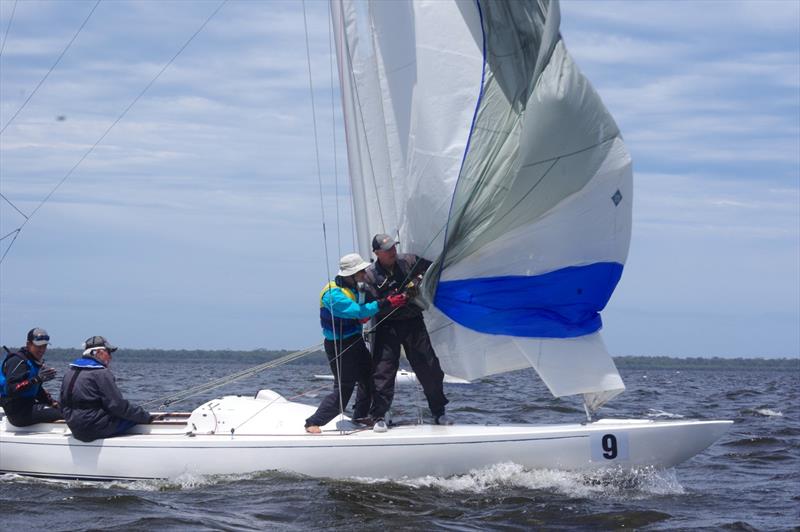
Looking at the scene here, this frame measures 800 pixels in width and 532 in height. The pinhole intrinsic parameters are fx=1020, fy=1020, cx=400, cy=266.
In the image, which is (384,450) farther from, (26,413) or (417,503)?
(26,413)

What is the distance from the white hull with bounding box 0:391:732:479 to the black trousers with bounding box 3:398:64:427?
17.2 inches

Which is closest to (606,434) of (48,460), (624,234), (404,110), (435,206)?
(624,234)

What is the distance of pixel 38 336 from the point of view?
9.34m

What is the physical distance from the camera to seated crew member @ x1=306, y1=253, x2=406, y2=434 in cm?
873

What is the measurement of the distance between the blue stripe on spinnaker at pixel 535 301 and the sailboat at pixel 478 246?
0.04 feet

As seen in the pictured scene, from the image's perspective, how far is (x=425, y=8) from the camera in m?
9.06

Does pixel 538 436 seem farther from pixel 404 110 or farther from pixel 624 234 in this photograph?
pixel 404 110

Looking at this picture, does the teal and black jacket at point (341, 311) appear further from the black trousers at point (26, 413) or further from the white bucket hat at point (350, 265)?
the black trousers at point (26, 413)

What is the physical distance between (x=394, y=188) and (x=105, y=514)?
150 inches

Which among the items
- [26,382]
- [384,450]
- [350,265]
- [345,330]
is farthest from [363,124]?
[26,382]

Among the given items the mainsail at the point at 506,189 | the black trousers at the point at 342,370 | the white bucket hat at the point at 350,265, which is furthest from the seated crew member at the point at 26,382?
the mainsail at the point at 506,189

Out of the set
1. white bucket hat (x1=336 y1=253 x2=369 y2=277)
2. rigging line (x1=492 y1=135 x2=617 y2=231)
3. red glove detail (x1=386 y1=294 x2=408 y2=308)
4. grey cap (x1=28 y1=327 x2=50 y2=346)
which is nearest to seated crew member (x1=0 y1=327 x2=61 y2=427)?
grey cap (x1=28 y1=327 x2=50 y2=346)

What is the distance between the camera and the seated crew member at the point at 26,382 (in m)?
9.19

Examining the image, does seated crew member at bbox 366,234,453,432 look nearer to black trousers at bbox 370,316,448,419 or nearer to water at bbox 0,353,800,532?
black trousers at bbox 370,316,448,419
